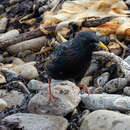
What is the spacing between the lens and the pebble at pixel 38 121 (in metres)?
4.44

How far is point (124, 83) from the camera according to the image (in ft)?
18.2

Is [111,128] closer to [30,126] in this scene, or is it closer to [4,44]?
[30,126]

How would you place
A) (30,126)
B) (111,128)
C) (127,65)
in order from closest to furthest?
(111,128), (30,126), (127,65)

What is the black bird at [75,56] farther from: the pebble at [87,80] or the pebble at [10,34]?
the pebble at [10,34]

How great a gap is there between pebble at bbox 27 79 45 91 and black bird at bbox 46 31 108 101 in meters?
0.98

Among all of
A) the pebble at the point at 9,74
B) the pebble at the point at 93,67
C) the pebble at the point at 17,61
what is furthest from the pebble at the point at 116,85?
the pebble at the point at 17,61

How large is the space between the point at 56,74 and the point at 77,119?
2.75ft

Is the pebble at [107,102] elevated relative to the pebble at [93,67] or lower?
elevated

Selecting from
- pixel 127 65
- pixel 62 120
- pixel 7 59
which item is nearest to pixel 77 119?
pixel 62 120

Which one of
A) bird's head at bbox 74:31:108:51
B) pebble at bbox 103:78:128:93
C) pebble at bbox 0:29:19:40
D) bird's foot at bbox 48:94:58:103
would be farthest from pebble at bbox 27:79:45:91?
pebble at bbox 0:29:19:40

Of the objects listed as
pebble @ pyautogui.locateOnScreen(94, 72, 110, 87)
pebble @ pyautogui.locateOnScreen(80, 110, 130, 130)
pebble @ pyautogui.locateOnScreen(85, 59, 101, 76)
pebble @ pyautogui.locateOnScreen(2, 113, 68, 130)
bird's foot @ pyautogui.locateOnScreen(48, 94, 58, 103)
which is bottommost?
pebble @ pyautogui.locateOnScreen(85, 59, 101, 76)

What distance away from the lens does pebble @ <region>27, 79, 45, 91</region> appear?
620cm

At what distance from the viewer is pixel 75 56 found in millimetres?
4902

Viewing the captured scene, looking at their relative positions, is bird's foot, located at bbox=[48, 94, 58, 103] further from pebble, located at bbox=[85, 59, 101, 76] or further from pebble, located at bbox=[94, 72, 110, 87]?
pebble, located at bbox=[85, 59, 101, 76]
